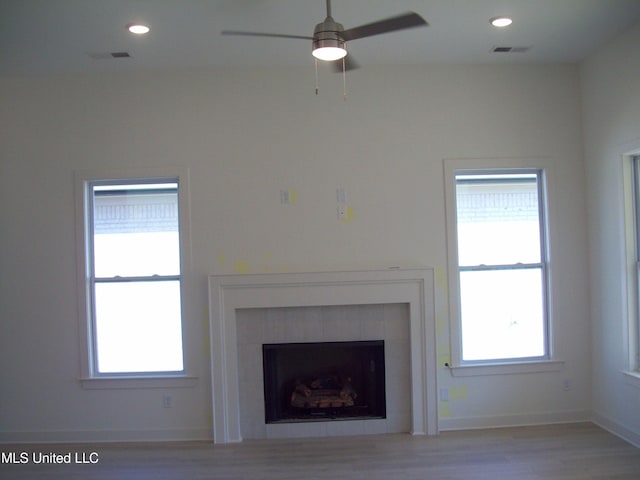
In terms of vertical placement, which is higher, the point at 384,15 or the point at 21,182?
the point at 384,15

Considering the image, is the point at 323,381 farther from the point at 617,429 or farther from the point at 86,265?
the point at 617,429

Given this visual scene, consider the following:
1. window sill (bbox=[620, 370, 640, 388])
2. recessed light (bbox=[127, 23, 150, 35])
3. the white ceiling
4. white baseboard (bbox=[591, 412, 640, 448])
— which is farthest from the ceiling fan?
white baseboard (bbox=[591, 412, 640, 448])

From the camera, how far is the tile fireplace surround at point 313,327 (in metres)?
4.28

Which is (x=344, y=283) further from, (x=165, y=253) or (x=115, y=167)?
(x=115, y=167)

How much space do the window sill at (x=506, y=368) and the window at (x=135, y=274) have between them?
243 cm

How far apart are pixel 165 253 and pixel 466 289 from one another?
2.66 meters

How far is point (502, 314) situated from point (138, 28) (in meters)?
3.67

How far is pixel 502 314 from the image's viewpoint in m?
4.54

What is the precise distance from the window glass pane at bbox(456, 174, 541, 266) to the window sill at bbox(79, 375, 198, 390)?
8.53 feet

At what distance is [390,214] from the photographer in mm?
4414

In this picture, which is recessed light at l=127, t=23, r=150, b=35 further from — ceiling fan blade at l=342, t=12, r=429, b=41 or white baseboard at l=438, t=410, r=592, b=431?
white baseboard at l=438, t=410, r=592, b=431

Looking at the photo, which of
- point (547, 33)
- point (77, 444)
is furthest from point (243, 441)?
point (547, 33)

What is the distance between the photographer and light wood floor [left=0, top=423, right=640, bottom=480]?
3604 mm

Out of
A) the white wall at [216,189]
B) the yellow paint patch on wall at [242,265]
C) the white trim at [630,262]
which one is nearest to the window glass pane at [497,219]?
the white wall at [216,189]
